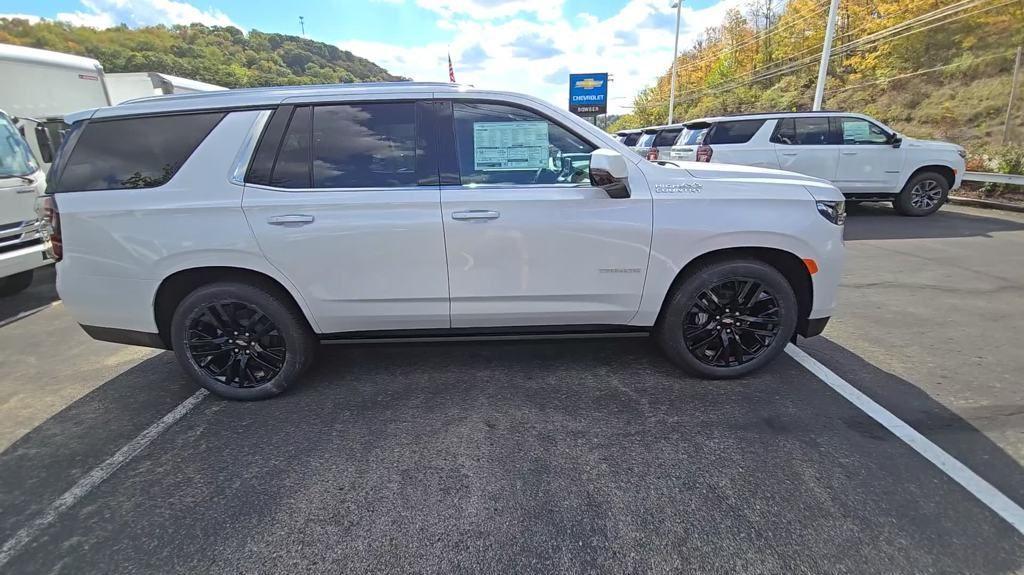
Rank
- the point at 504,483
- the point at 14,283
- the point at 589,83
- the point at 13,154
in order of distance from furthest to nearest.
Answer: the point at 589,83, the point at 14,283, the point at 13,154, the point at 504,483

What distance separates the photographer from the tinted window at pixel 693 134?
9500 millimetres

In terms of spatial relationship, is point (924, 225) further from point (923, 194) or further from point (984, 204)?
point (984, 204)

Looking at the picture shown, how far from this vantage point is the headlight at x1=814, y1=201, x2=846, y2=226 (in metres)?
3.10

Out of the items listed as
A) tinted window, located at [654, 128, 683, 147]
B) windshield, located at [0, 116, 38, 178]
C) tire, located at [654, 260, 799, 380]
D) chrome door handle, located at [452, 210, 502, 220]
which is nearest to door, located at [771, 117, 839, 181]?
tinted window, located at [654, 128, 683, 147]

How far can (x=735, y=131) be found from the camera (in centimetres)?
927

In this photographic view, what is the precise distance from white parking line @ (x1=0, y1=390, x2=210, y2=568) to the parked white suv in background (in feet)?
29.1

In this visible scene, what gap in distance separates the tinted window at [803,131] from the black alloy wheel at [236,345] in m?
9.22

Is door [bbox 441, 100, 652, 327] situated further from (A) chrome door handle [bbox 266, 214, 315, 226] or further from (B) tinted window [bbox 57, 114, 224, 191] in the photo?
(B) tinted window [bbox 57, 114, 224, 191]

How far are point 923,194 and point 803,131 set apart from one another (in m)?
2.51

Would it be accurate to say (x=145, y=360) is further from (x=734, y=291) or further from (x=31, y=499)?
(x=734, y=291)

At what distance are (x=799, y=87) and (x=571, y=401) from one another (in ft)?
153

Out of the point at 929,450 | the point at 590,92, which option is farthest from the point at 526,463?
the point at 590,92

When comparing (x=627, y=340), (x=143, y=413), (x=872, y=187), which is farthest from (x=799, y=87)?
(x=143, y=413)

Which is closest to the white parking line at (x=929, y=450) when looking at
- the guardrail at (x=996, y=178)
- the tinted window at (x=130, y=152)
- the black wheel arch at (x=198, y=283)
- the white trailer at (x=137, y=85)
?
the black wheel arch at (x=198, y=283)
